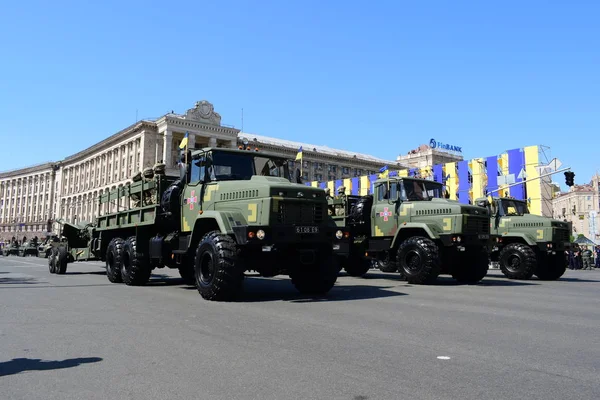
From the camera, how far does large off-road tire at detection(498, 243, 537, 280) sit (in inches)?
623

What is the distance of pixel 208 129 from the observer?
3455 inches

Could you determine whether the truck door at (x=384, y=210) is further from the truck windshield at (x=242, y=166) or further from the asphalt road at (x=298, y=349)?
the asphalt road at (x=298, y=349)

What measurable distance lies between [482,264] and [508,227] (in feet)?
13.1

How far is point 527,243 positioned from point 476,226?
4182mm

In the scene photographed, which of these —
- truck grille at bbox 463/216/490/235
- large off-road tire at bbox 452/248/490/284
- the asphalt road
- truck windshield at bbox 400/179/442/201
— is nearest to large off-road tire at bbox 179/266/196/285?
the asphalt road

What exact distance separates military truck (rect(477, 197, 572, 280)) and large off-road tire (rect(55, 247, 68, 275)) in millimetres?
14983

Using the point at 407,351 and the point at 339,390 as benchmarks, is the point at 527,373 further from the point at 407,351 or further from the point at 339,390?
the point at 339,390

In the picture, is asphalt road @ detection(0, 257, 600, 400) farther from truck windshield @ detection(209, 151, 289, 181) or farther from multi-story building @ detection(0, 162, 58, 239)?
multi-story building @ detection(0, 162, 58, 239)

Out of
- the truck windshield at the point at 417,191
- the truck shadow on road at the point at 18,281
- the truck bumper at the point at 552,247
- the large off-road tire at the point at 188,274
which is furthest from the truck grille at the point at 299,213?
the truck bumper at the point at 552,247

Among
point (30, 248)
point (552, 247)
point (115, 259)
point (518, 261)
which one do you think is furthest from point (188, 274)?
point (30, 248)

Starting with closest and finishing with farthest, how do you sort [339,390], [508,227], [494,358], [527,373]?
[339,390]
[527,373]
[494,358]
[508,227]

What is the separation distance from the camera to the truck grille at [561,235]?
16.1 meters

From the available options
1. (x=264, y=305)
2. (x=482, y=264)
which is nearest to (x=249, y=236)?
(x=264, y=305)

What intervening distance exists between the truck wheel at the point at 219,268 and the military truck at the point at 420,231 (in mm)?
6086
